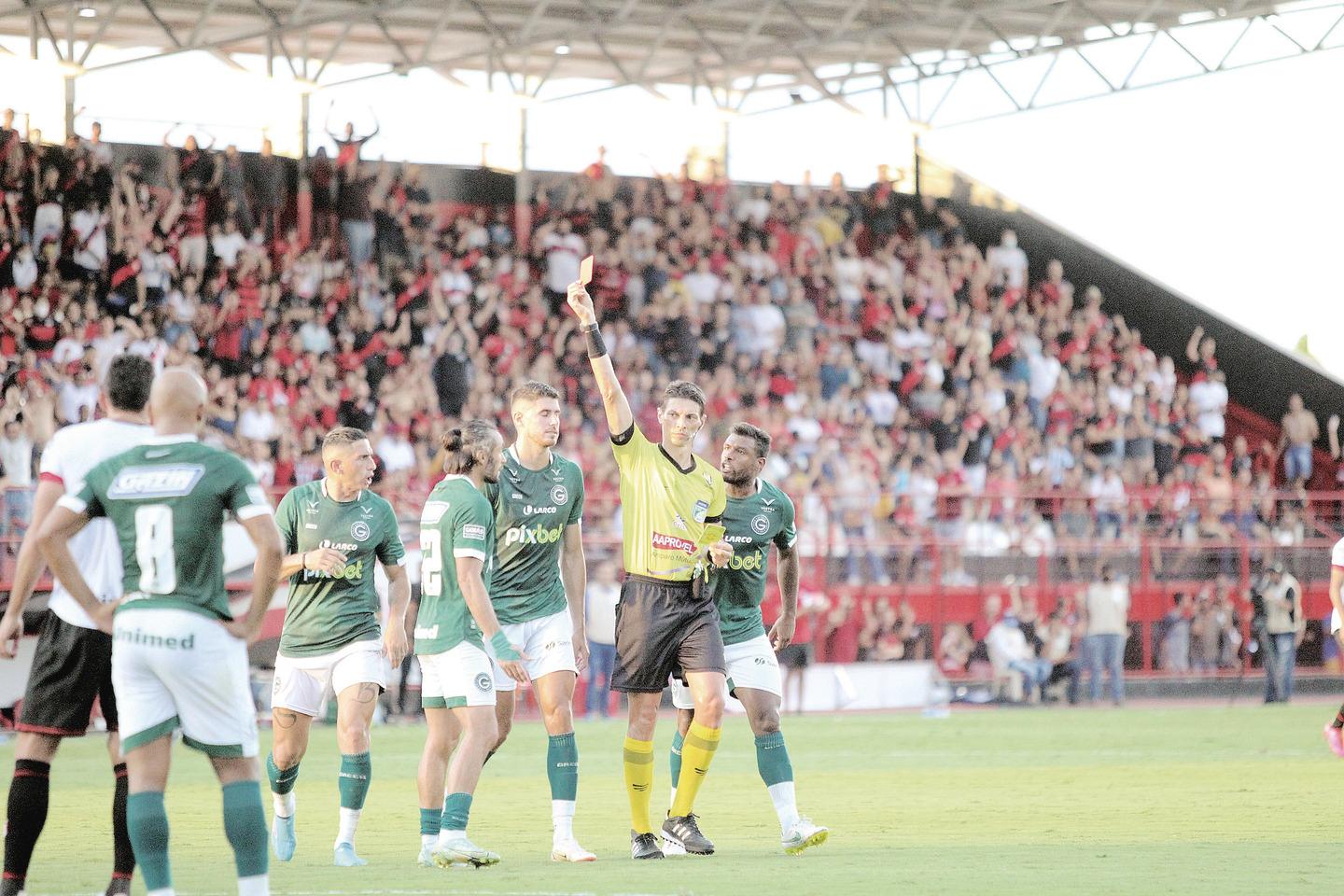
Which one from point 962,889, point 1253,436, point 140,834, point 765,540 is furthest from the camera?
point 1253,436

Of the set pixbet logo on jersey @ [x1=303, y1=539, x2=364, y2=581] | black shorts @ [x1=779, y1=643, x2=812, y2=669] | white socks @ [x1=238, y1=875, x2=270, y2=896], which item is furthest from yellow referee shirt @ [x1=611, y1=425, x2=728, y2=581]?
black shorts @ [x1=779, y1=643, x2=812, y2=669]

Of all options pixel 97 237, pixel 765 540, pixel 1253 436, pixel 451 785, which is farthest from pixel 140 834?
pixel 1253 436

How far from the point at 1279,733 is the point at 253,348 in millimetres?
14549

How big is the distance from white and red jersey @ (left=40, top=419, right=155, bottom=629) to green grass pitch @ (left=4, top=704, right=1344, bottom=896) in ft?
4.60

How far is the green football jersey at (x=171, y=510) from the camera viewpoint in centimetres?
667

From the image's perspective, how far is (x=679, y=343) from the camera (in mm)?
29984

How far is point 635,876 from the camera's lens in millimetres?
8875

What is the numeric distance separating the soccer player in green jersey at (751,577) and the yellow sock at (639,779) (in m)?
0.63

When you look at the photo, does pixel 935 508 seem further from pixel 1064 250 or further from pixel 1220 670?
pixel 1064 250

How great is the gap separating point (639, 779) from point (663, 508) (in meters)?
1.47

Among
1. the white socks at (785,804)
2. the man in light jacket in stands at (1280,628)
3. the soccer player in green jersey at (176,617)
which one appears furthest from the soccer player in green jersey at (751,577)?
the man in light jacket in stands at (1280,628)

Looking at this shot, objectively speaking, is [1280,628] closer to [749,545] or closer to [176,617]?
[749,545]

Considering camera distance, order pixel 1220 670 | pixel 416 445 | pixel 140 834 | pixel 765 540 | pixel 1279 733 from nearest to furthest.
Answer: pixel 140 834
pixel 765 540
pixel 1279 733
pixel 416 445
pixel 1220 670

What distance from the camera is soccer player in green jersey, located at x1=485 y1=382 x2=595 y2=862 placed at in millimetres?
9805
